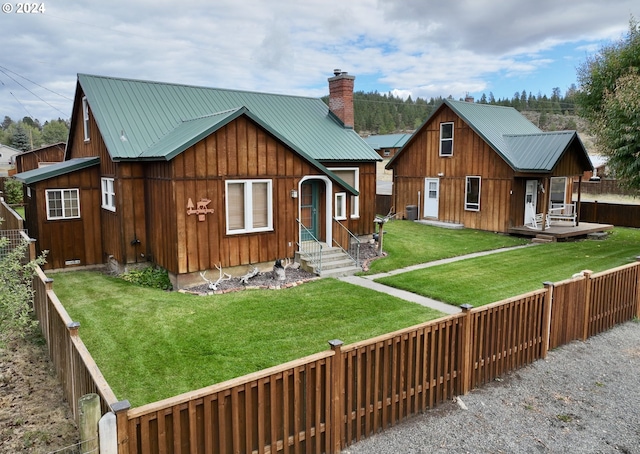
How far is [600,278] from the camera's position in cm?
927

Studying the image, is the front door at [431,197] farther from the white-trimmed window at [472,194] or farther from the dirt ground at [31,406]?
the dirt ground at [31,406]

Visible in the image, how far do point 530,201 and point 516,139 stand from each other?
315 centimetres

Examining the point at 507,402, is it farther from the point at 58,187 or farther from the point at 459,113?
the point at 459,113

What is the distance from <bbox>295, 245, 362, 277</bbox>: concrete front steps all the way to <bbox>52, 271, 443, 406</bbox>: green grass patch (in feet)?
2.38

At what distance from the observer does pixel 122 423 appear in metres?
3.95

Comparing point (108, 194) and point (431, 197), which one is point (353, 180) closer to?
point (431, 197)

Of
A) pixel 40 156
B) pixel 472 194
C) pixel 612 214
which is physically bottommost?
pixel 612 214

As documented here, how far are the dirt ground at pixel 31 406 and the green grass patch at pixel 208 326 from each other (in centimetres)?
82

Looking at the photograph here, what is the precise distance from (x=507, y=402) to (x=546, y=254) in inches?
506

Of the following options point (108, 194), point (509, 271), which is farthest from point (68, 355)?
point (509, 271)

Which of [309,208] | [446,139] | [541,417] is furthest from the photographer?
[446,139]

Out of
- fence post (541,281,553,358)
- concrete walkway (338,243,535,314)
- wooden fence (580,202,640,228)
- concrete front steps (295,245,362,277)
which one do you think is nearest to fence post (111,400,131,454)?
fence post (541,281,553,358)

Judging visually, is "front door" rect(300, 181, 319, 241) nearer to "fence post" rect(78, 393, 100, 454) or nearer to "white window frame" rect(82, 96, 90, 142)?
"white window frame" rect(82, 96, 90, 142)

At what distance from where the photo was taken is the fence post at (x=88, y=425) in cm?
402
